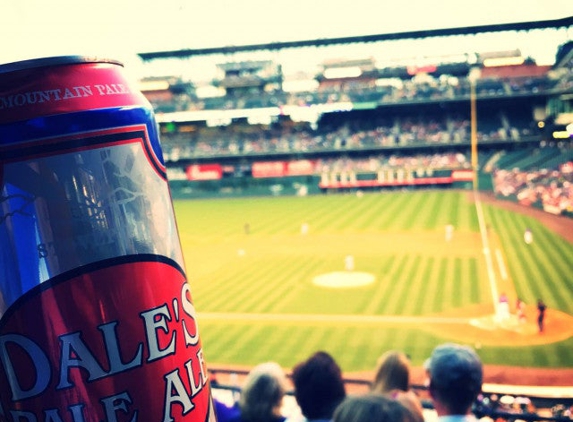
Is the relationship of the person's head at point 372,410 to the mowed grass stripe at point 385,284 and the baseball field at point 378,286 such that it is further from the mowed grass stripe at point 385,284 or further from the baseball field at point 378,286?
the mowed grass stripe at point 385,284

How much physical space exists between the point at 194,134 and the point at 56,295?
51.2 meters

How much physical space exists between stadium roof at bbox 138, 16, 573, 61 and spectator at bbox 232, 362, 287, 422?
43.2 metres

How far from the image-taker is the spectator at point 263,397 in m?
3.38

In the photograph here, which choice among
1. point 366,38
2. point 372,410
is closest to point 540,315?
point 372,410

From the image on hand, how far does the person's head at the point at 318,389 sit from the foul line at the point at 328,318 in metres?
9.87

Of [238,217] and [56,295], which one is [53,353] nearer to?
[56,295]

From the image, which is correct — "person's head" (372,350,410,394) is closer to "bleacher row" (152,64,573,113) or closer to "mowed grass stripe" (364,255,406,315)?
"mowed grass stripe" (364,255,406,315)

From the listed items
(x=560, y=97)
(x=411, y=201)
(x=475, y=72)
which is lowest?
(x=411, y=201)

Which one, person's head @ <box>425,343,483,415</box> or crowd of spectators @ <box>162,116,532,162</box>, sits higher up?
person's head @ <box>425,343,483,415</box>

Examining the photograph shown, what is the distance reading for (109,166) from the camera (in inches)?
59.9

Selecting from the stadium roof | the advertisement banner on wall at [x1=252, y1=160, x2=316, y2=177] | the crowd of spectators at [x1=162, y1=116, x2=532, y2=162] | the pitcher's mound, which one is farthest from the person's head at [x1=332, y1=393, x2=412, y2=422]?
the stadium roof

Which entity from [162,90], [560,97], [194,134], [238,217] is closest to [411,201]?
[238,217]

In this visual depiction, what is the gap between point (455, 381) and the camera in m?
2.92

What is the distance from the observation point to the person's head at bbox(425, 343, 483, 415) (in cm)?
292
